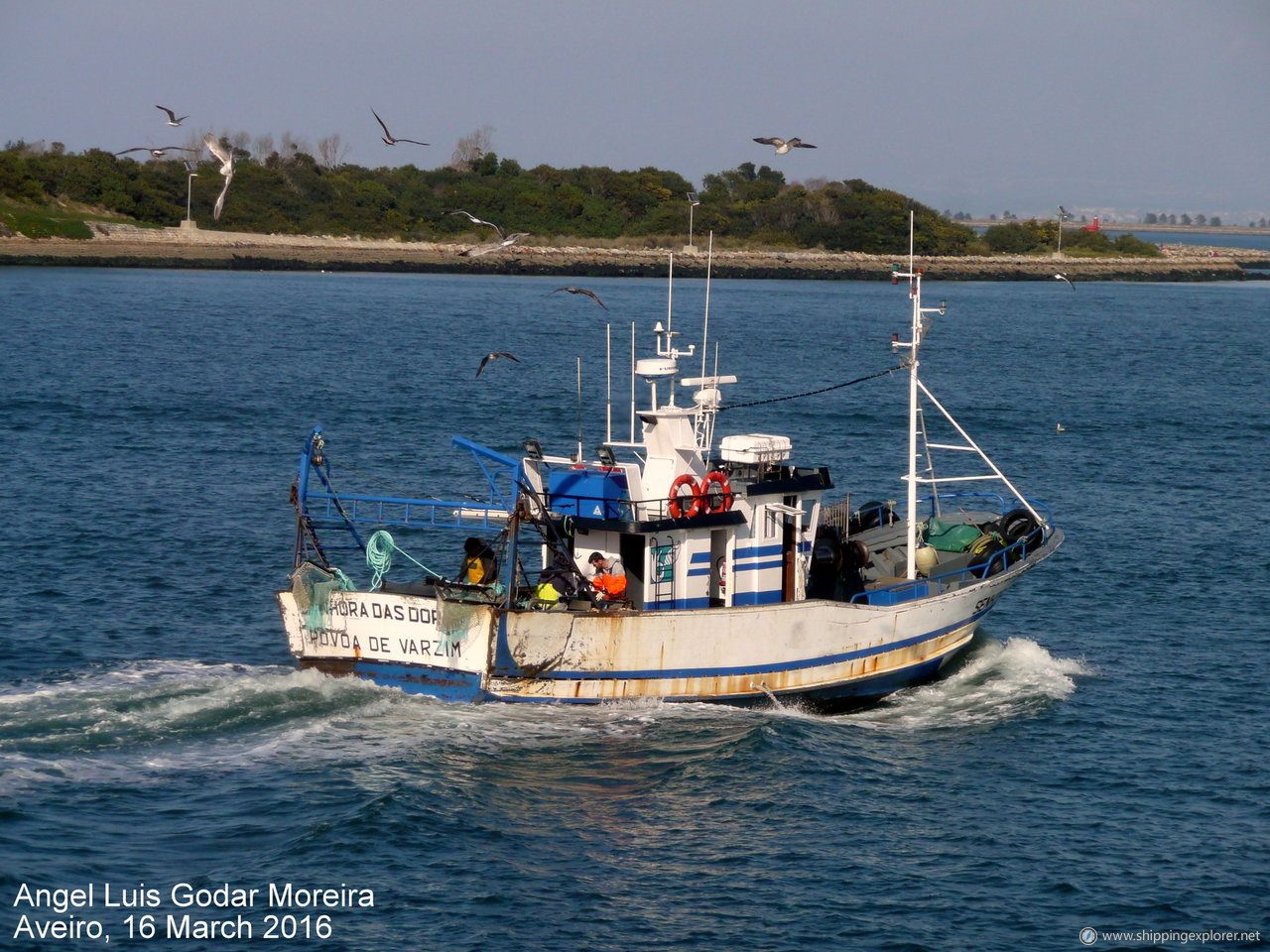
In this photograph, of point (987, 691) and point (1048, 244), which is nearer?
point (987, 691)

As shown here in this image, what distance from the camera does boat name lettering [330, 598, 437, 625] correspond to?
19.7 meters

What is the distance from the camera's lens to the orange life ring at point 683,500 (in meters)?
20.8

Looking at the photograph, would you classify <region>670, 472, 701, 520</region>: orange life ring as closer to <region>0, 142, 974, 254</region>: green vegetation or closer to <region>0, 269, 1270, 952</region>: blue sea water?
<region>0, 269, 1270, 952</region>: blue sea water

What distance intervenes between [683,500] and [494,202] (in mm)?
138872

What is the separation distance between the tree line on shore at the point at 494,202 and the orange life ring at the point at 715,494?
396 ft

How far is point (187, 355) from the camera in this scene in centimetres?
6412

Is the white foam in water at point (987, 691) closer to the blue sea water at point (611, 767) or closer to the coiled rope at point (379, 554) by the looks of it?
the blue sea water at point (611, 767)

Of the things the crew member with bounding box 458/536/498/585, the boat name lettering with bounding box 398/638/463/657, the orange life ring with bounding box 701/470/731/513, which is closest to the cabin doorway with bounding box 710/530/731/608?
the orange life ring with bounding box 701/470/731/513

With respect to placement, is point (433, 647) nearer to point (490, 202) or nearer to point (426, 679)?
point (426, 679)

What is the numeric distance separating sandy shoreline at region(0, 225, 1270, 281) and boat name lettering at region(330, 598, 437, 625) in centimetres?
10199

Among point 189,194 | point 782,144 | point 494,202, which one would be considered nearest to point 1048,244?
point 494,202

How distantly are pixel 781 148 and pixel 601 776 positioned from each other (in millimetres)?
17487

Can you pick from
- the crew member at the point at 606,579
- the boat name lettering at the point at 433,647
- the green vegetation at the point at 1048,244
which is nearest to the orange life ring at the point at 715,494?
the crew member at the point at 606,579

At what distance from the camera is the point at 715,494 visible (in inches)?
822
